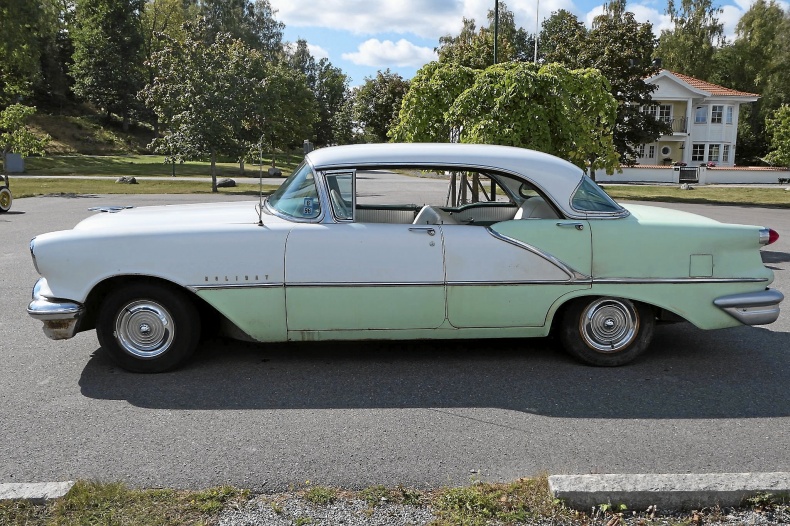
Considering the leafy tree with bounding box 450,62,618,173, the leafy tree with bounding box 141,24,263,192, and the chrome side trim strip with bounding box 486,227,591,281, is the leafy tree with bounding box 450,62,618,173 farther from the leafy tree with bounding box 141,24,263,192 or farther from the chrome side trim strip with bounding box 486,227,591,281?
the leafy tree with bounding box 141,24,263,192

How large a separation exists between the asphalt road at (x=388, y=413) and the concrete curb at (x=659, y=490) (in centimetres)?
27

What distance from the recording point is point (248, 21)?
72.2 metres

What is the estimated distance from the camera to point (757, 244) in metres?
4.87

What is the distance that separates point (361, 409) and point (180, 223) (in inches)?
72.6

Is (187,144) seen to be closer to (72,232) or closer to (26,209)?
(26,209)

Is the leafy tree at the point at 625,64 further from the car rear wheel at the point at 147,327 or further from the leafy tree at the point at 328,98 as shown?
the leafy tree at the point at 328,98

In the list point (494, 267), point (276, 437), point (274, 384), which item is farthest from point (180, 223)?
point (494, 267)

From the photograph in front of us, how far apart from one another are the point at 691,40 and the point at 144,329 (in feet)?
211

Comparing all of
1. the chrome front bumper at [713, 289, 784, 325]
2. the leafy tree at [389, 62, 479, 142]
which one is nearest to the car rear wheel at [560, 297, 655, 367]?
the chrome front bumper at [713, 289, 784, 325]

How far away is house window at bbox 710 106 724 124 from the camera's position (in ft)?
171

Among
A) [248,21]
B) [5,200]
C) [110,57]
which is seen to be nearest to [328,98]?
[248,21]

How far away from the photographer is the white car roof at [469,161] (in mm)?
4895

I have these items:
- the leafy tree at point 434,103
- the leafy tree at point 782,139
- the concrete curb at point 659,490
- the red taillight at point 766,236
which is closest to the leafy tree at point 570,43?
the leafy tree at point 782,139

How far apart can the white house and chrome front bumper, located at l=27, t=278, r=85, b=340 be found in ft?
164
